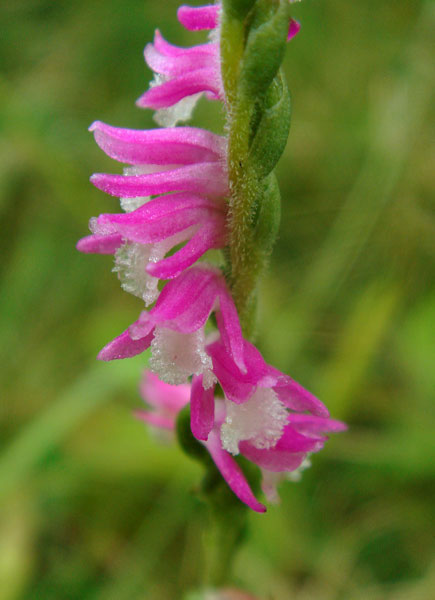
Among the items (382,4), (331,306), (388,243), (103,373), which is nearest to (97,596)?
(103,373)

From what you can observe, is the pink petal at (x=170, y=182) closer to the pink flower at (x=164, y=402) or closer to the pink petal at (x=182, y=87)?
the pink petal at (x=182, y=87)

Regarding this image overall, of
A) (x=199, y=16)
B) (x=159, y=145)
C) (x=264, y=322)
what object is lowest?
(x=264, y=322)

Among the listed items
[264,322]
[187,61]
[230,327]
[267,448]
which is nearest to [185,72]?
[187,61]

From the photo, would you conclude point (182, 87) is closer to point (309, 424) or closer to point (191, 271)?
point (191, 271)

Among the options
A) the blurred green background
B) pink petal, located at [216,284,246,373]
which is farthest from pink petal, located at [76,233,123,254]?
the blurred green background

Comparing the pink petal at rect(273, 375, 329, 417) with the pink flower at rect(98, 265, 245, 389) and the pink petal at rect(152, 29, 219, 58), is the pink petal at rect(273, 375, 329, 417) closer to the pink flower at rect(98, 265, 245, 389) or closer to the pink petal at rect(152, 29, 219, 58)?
the pink flower at rect(98, 265, 245, 389)

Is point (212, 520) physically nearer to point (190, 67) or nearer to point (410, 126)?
point (190, 67)
